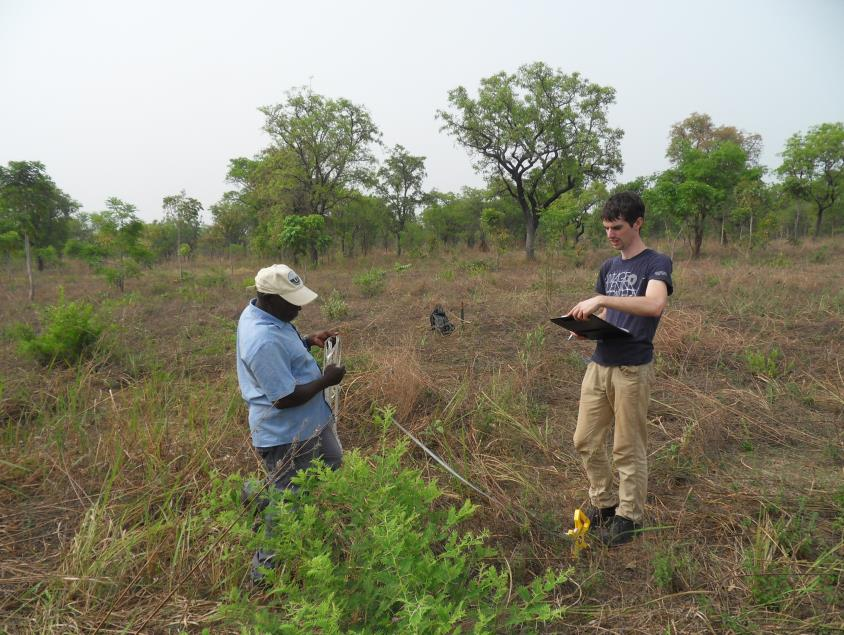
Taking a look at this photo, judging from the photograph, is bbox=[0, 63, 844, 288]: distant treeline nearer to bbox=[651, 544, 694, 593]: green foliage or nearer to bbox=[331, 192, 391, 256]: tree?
bbox=[331, 192, 391, 256]: tree

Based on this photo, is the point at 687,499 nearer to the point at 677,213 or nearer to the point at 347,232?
the point at 677,213

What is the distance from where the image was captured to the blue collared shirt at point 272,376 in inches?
73.5

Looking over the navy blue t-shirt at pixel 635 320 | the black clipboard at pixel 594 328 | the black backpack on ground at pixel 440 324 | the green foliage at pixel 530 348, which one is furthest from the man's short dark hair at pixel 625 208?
the black backpack on ground at pixel 440 324

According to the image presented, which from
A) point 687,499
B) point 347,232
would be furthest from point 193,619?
point 347,232

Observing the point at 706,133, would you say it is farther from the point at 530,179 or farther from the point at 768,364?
the point at 768,364

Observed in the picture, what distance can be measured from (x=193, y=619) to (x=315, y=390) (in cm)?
94

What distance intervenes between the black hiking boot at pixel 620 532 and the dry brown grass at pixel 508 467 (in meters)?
0.07

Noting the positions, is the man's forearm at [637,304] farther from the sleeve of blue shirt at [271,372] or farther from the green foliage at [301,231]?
the green foliage at [301,231]

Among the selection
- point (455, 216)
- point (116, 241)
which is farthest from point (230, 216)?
point (116, 241)

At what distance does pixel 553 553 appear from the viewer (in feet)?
7.15

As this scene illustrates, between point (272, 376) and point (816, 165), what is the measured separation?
28.5m

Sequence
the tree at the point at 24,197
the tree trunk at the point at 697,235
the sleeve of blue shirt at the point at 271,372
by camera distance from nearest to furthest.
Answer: the sleeve of blue shirt at the point at 271,372 → the tree at the point at 24,197 → the tree trunk at the point at 697,235

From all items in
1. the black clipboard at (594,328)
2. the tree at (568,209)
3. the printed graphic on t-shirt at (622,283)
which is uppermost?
the tree at (568,209)

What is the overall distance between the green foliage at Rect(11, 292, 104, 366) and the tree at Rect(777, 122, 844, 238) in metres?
27.5
